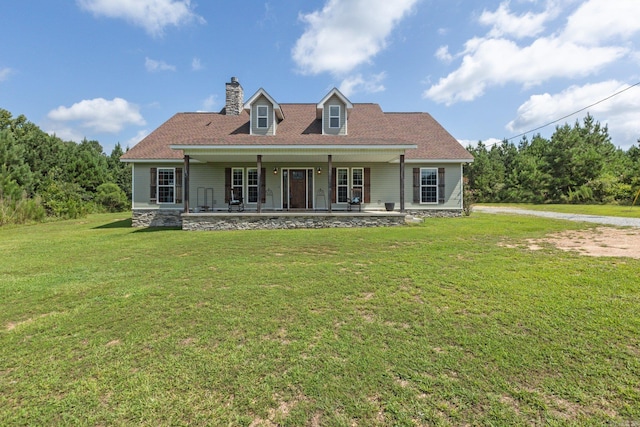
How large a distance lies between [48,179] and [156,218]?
15.8 meters

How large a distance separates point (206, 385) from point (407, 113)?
1996 cm

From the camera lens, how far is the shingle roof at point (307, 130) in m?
15.4

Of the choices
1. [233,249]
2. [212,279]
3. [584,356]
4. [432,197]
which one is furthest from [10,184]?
[584,356]

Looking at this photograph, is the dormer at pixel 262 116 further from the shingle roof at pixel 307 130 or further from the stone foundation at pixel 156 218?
the stone foundation at pixel 156 218

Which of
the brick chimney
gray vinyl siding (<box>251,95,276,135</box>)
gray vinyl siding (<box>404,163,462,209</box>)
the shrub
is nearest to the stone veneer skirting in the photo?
gray vinyl siding (<box>404,163,462,209</box>)

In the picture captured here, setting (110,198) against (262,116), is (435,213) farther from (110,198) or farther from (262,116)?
(110,198)

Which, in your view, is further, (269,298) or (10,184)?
(10,184)

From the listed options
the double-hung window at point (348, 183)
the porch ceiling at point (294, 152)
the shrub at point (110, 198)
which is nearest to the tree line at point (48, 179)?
the shrub at point (110, 198)

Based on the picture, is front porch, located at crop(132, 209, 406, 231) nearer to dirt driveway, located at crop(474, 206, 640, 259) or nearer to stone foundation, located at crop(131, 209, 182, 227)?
stone foundation, located at crop(131, 209, 182, 227)

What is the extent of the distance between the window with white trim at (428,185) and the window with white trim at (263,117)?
28.0 ft

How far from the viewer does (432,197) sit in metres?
15.7

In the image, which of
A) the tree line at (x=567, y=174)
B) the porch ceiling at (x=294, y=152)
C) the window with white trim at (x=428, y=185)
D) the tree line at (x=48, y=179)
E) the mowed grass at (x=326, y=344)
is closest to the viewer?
the mowed grass at (x=326, y=344)

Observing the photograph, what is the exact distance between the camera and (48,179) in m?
23.3

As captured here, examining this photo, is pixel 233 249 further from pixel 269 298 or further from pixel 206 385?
pixel 206 385
